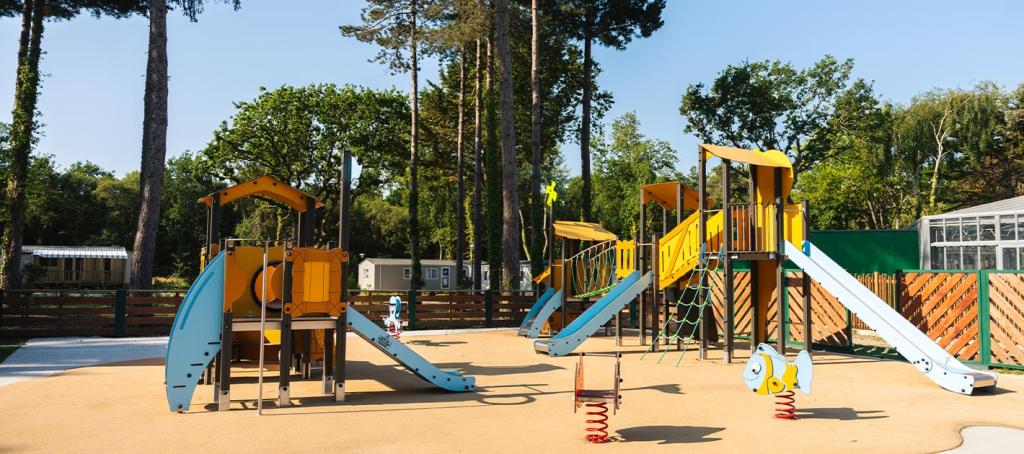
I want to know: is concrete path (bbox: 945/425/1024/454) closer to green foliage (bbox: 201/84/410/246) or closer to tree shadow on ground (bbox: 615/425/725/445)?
tree shadow on ground (bbox: 615/425/725/445)

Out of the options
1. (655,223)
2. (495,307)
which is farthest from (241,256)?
(655,223)

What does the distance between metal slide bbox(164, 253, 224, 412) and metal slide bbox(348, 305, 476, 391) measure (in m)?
1.58

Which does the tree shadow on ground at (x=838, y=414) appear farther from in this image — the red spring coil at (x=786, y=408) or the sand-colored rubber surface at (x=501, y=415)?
the red spring coil at (x=786, y=408)

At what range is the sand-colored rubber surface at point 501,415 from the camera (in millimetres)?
6719

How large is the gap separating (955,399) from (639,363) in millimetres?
5099

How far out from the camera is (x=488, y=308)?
2267cm

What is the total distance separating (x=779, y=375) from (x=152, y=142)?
16816 millimetres

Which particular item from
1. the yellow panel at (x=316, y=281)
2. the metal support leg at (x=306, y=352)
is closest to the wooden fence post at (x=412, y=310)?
the metal support leg at (x=306, y=352)

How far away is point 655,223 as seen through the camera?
169ft

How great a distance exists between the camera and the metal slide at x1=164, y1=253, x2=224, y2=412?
27.0ft

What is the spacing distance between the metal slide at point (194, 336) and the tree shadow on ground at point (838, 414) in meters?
6.61

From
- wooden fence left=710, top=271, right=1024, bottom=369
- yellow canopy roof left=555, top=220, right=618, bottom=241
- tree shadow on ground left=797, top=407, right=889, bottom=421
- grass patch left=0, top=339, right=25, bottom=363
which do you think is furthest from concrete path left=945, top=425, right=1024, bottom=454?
grass patch left=0, top=339, right=25, bottom=363

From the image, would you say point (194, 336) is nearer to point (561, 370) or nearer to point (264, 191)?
point (264, 191)

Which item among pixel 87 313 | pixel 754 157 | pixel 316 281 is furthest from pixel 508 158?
pixel 316 281
